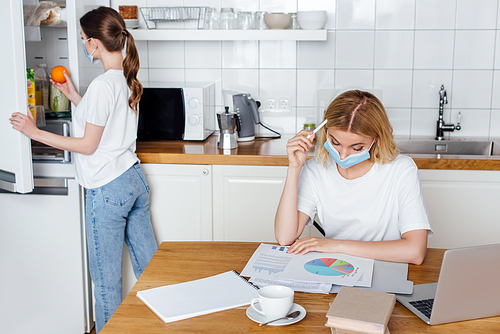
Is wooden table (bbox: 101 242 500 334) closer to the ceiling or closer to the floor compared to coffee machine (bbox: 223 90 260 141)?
closer to the floor

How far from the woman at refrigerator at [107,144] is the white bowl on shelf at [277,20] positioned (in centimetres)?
85

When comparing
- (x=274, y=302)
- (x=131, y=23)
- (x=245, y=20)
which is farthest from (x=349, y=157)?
(x=131, y=23)

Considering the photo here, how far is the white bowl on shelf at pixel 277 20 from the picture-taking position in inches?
103

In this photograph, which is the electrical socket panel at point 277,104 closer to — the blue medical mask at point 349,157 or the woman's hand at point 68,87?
the woman's hand at point 68,87

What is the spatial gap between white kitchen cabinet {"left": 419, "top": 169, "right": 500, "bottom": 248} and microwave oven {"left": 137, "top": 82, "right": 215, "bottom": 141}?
1166 millimetres

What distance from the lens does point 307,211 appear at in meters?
1.61

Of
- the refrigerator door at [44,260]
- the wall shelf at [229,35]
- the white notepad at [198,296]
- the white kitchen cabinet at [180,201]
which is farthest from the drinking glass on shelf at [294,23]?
the white notepad at [198,296]

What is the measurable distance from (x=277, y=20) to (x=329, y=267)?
1.74 metres

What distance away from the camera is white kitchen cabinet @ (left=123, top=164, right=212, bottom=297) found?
7.62ft

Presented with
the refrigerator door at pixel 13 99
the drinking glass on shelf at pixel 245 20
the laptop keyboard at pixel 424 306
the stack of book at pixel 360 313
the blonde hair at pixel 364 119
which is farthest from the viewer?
the drinking glass on shelf at pixel 245 20

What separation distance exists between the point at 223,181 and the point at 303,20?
1.01 metres

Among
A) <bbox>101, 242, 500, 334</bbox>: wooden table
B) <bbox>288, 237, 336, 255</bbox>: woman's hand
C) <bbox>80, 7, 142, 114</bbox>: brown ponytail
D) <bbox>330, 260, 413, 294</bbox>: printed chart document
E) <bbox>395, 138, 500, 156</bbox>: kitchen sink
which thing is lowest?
<bbox>101, 242, 500, 334</bbox>: wooden table

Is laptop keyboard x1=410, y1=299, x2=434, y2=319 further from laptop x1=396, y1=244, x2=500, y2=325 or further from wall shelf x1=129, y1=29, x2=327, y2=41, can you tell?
wall shelf x1=129, y1=29, x2=327, y2=41

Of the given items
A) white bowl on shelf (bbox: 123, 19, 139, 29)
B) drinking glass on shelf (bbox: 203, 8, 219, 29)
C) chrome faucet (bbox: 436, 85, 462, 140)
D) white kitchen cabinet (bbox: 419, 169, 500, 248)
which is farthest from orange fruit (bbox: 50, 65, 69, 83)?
chrome faucet (bbox: 436, 85, 462, 140)
